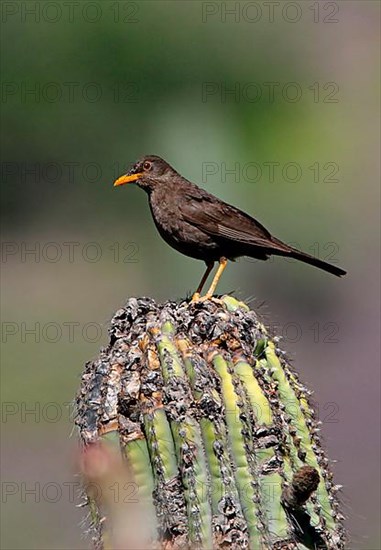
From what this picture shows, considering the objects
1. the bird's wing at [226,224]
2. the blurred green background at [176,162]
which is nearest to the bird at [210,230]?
the bird's wing at [226,224]

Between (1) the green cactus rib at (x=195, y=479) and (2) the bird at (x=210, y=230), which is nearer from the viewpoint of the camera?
(1) the green cactus rib at (x=195, y=479)

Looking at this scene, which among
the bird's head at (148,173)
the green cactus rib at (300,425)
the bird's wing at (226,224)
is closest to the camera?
the green cactus rib at (300,425)

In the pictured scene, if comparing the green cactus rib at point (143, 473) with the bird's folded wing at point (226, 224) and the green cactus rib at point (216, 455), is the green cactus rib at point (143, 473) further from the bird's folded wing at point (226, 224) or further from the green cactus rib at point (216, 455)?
the bird's folded wing at point (226, 224)

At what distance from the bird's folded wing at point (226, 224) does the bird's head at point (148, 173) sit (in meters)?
0.34

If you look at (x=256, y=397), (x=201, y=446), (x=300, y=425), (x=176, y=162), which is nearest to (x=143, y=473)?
(x=201, y=446)

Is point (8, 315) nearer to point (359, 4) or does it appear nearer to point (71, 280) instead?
point (71, 280)

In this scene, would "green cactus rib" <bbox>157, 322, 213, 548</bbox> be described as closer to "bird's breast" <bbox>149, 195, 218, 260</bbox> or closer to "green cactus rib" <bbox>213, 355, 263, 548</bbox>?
"green cactus rib" <bbox>213, 355, 263, 548</bbox>

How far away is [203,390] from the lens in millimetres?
5293

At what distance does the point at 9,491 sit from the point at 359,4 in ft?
47.0

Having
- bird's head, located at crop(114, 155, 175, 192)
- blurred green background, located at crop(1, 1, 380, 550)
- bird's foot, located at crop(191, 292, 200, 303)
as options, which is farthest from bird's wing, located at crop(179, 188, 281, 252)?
blurred green background, located at crop(1, 1, 380, 550)

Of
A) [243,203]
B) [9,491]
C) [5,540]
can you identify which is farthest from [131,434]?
[243,203]

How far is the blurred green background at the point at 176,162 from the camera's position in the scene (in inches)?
720

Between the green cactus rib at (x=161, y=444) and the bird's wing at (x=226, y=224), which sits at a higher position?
the bird's wing at (x=226, y=224)

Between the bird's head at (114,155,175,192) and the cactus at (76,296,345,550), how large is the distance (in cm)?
302
